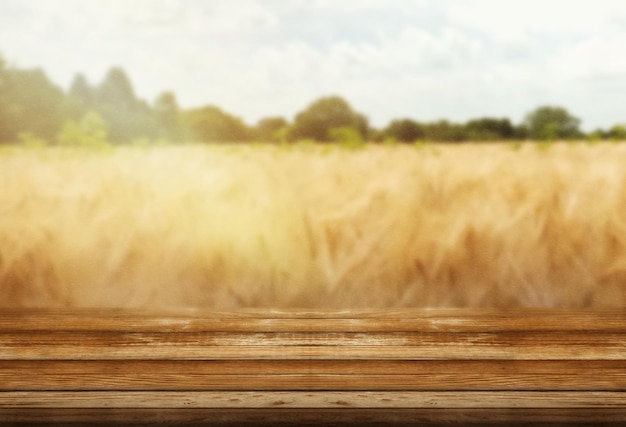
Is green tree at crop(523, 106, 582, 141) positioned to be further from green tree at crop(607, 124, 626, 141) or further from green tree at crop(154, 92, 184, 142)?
green tree at crop(154, 92, 184, 142)

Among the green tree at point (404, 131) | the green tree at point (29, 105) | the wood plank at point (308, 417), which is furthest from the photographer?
the green tree at point (29, 105)

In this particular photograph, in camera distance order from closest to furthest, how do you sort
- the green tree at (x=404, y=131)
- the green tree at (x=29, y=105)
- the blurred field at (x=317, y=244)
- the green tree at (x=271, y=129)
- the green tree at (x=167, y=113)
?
the blurred field at (x=317, y=244) → the green tree at (x=271, y=129) → the green tree at (x=404, y=131) → the green tree at (x=167, y=113) → the green tree at (x=29, y=105)

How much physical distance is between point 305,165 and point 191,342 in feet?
2.50

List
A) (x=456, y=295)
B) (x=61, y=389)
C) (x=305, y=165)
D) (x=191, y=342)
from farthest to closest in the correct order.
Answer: (x=305, y=165)
(x=456, y=295)
(x=191, y=342)
(x=61, y=389)

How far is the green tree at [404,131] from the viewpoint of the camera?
2.19 meters

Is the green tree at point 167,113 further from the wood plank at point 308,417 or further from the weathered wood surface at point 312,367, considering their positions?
the wood plank at point 308,417

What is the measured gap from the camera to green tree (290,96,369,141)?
6.84ft

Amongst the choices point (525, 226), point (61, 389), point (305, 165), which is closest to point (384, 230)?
point (525, 226)

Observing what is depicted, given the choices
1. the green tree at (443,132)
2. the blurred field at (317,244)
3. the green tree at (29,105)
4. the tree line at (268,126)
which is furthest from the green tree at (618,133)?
the green tree at (29,105)

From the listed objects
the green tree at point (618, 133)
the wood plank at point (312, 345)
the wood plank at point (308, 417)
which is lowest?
the wood plank at point (308, 417)

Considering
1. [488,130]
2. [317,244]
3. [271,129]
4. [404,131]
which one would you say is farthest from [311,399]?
[488,130]

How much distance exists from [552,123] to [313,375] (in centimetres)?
174

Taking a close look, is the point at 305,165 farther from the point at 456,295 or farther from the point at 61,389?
the point at 61,389

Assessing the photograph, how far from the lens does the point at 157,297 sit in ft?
3.63
